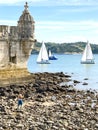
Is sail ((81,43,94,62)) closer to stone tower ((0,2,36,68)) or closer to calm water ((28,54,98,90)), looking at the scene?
calm water ((28,54,98,90))

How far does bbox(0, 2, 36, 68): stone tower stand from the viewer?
3825cm

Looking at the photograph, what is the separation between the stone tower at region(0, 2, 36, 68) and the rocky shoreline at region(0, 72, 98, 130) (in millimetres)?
2338

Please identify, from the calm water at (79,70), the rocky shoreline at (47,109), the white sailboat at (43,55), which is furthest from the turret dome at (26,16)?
the white sailboat at (43,55)

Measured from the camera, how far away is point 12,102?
96.0ft

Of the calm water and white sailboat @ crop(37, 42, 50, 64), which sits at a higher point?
white sailboat @ crop(37, 42, 50, 64)

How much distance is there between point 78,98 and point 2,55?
7.76 meters

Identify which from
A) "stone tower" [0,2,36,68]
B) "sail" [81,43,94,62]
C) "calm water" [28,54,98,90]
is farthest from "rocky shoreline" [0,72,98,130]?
"sail" [81,43,94,62]

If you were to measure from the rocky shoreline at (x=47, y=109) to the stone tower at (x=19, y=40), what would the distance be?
2.34 meters

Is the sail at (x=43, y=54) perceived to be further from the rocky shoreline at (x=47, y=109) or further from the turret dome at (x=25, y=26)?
the rocky shoreline at (x=47, y=109)

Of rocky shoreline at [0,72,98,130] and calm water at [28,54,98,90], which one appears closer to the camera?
rocky shoreline at [0,72,98,130]

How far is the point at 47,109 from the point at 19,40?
1356 cm

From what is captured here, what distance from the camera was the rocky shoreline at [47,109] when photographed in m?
22.7

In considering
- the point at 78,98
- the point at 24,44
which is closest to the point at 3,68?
the point at 24,44

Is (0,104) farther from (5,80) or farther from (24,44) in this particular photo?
(24,44)
